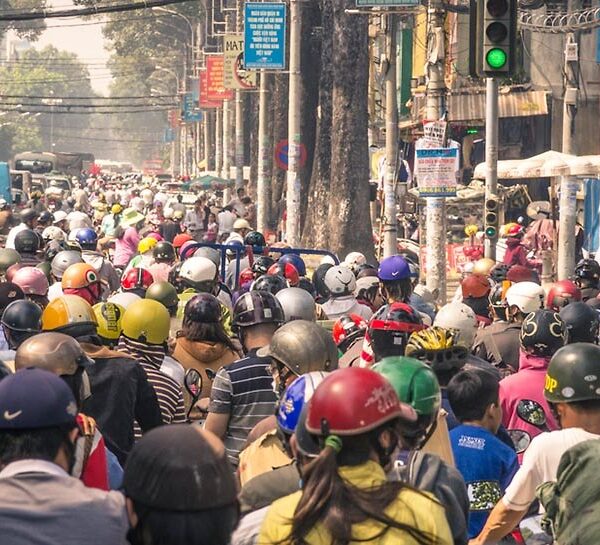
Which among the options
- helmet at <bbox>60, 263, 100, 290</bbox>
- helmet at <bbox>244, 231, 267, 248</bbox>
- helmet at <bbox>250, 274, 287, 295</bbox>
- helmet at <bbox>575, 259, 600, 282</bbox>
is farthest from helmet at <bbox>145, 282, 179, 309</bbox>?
helmet at <bbox>244, 231, 267, 248</bbox>

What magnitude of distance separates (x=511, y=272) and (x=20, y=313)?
6.19 metres

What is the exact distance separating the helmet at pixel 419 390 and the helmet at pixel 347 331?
4.81 m

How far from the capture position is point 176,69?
408 ft

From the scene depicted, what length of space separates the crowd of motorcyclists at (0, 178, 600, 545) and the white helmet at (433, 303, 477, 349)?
16 mm

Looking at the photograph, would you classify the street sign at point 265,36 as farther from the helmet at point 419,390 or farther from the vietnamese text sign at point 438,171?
the helmet at point 419,390

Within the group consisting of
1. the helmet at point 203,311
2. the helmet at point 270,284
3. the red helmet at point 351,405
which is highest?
the red helmet at point 351,405

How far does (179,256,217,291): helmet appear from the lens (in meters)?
13.4

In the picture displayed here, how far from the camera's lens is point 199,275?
13.4 meters

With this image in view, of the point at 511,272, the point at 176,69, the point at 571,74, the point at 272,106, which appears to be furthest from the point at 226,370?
the point at 176,69

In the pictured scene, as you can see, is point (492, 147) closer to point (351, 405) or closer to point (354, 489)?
point (351, 405)

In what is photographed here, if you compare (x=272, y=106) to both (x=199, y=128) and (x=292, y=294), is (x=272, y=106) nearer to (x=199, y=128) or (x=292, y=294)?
(x=292, y=294)

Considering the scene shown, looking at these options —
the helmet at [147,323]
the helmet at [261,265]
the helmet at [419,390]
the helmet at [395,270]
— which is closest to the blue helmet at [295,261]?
the helmet at [261,265]

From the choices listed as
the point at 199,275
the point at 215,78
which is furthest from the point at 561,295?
the point at 215,78

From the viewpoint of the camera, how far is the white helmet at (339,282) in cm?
1347
